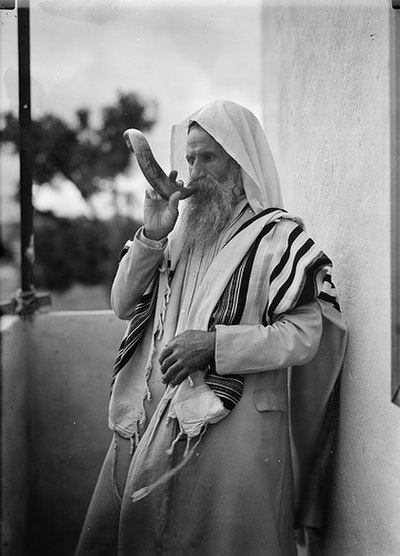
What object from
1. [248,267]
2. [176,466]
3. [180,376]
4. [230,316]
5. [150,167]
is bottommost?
[176,466]

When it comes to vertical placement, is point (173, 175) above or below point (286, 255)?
above

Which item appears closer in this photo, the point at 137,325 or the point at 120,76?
the point at 137,325

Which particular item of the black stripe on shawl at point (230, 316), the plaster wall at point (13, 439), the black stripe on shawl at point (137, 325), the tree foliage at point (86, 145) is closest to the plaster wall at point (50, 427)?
the plaster wall at point (13, 439)

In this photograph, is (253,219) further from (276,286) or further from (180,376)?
(180,376)

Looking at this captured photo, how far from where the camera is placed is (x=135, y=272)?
1456mm

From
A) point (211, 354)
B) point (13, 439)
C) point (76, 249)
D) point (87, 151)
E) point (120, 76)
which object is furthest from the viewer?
point (76, 249)

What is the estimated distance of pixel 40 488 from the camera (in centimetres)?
164

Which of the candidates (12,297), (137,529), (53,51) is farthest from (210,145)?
(137,529)

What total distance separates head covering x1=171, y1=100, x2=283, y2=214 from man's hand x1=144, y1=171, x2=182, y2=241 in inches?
3.4

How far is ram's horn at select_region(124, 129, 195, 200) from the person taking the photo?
1375 mm

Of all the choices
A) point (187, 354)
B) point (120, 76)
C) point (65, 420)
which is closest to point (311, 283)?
point (187, 354)

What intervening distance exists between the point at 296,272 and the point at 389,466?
42 cm

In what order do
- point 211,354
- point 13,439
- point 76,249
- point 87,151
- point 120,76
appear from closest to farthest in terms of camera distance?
point 211,354 < point 13,439 < point 120,76 < point 87,151 < point 76,249

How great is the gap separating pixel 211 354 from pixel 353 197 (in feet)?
1.60
